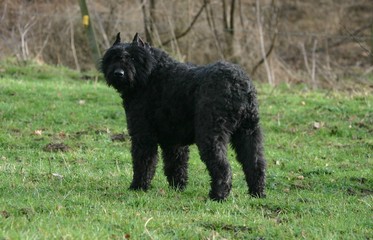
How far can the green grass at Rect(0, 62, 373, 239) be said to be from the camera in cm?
621

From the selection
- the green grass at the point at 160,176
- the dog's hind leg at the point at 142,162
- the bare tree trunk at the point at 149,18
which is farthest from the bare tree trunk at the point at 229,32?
the dog's hind leg at the point at 142,162

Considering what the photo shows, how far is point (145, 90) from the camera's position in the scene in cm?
830

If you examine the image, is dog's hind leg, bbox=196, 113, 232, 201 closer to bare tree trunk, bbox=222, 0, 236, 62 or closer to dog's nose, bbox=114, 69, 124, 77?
dog's nose, bbox=114, 69, 124, 77

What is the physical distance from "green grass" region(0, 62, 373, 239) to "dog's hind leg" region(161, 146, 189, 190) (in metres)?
0.18

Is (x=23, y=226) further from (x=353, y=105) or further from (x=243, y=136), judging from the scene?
(x=353, y=105)

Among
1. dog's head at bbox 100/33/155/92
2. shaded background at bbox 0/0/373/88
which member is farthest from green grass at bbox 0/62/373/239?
shaded background at bbox 0/0/373/88

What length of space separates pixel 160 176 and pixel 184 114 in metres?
1.83

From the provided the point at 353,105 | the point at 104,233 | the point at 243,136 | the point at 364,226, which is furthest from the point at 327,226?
the point at 353,105

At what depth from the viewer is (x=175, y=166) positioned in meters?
8.59

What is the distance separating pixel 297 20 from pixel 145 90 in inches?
968

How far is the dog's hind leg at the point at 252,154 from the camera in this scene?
7.76m

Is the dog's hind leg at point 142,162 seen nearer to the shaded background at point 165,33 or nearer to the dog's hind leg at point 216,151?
the dog's hind leg at point 216,151

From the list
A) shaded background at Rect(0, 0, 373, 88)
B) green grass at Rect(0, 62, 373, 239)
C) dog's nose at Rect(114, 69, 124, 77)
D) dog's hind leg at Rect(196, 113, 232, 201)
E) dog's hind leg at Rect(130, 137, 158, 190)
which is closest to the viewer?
green grass at Rect(0, 62, 373, 239)

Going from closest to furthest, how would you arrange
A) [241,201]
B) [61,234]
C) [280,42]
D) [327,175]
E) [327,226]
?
[61,234], [327,226], [241,201], [327,175], [280,42]
